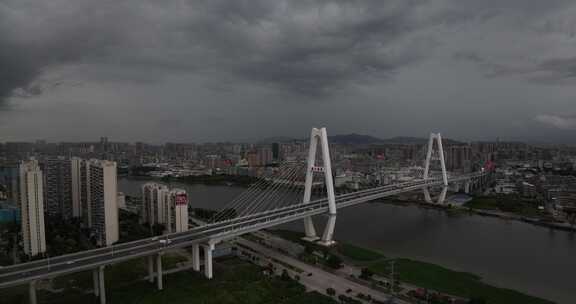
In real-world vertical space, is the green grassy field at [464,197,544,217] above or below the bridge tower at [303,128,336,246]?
below

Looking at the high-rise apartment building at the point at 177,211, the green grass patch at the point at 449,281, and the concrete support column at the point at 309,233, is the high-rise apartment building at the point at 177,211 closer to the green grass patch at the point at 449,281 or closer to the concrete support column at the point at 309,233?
the concrete support column at the point at 309,233

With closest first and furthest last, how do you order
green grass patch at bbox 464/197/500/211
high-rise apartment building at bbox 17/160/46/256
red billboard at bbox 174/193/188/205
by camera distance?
high-rise apartment building at bbox 17/160/46/256 < red billboard at bbox 174/193/188/205 < green grass patch at bbox 464/197/500/211

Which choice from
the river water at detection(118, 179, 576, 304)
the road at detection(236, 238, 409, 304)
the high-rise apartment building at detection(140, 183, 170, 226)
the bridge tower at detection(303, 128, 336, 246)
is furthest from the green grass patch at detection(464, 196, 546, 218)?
the high-rise apartment building at detection(140, 183, 170, 226)

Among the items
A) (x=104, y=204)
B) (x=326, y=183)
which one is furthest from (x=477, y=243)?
(x=104, y=204)

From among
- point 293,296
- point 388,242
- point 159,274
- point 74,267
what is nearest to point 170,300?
point 159,274

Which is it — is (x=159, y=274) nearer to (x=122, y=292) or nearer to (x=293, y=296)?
(x=122, y=292)

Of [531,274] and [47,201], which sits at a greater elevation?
[47,201]

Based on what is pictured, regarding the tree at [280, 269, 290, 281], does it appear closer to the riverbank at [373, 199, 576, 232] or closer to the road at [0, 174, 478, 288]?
the road at [0, 174, 478, 288]

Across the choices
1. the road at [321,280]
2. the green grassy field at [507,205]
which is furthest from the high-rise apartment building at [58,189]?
the green grassy field at [507,205]
